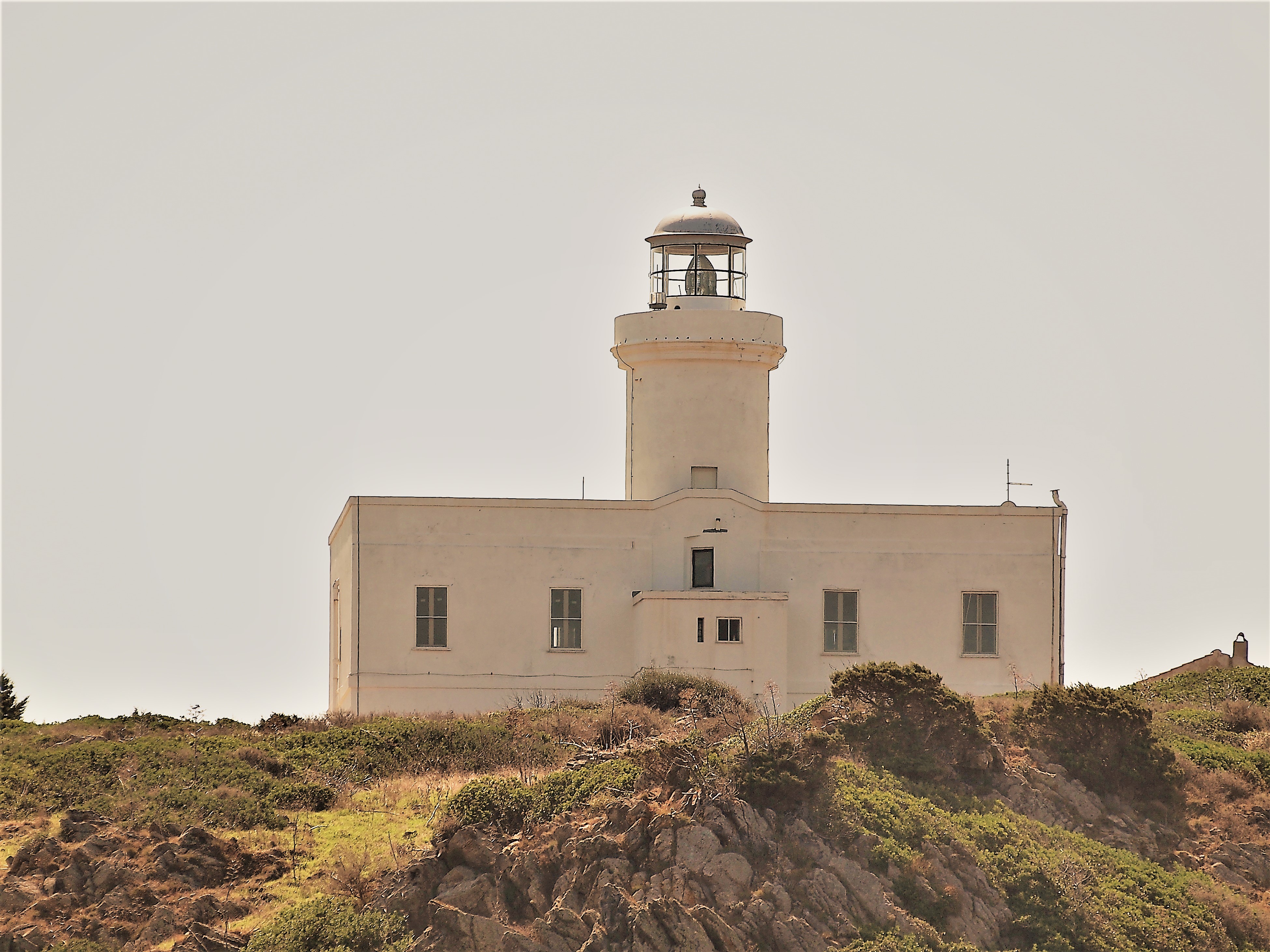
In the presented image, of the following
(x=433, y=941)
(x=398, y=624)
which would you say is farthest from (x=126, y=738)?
(x=433, y=941)

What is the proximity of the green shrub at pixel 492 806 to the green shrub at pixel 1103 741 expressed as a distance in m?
6.78

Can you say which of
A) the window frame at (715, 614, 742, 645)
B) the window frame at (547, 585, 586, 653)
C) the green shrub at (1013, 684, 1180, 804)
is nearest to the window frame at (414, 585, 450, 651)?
the window frame at (547, 585, 586, 653)

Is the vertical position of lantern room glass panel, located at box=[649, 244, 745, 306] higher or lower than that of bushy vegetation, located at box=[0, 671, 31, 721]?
higher

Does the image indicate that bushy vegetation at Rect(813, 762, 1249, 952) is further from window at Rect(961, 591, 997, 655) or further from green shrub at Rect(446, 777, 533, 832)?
window at Rect(961, 591, 997, 655)

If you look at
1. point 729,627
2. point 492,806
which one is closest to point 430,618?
point 729,627

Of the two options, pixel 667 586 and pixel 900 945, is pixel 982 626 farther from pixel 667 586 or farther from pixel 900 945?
pixel 900 945

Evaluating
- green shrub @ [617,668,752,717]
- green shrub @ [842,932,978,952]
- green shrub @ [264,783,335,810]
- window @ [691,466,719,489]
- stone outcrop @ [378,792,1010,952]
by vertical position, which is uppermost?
window @ [691,466,719,489]

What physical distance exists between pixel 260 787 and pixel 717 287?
58.3 feet

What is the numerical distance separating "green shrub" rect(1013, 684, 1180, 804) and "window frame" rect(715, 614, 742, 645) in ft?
32.2

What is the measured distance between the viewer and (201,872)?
18.4 meters

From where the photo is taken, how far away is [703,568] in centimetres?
3306

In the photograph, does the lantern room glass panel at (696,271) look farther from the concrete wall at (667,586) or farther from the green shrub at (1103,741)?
the green shrub at (1103,741)

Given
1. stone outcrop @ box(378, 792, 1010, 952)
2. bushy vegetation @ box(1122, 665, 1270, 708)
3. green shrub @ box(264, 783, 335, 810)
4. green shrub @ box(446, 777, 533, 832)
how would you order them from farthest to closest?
bushy vegetation @ box(1122, 665, 1270, 708) → green shrub @ box(264, 783, 335, 810) → green shrub @ box(446, 777, 533, 832) → stone outcrop @ box(378, 792, 1010, 952)

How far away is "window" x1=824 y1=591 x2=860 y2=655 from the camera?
107 ft
